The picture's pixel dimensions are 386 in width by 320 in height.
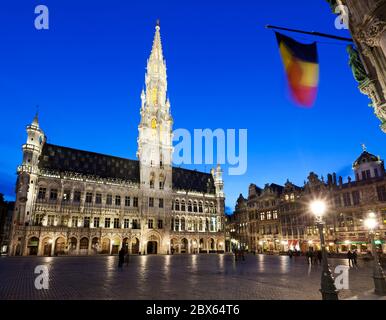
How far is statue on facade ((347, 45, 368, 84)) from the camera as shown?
31.9ft

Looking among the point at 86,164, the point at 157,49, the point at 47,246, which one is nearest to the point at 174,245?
the point at 47,246

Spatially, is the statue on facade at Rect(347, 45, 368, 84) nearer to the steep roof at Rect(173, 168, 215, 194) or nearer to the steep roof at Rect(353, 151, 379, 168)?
the steep roof at Rect(353, 151, 379, 168)

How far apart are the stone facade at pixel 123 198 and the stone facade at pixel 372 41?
47425mm

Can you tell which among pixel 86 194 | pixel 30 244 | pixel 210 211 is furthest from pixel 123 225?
pixel 210 211

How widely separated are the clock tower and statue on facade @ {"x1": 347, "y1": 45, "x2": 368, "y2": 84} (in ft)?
167

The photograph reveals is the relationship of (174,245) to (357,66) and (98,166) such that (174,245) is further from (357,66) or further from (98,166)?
(357,66)

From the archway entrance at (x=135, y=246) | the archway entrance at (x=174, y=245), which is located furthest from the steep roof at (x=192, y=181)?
the archway entrance at (x=135, y=246)

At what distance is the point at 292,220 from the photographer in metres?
54.0

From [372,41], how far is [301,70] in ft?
7.02

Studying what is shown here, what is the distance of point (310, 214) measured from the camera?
167 feet

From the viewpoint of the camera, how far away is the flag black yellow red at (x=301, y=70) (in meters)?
8.27

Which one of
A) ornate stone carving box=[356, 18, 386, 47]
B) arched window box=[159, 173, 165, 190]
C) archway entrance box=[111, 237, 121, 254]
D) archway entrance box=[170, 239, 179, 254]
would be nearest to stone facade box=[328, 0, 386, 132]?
ornate stone carving box=[356, 18, 386, 47]
